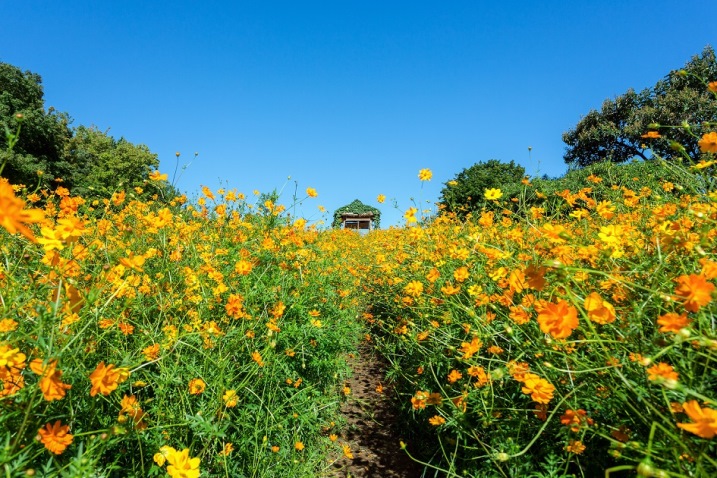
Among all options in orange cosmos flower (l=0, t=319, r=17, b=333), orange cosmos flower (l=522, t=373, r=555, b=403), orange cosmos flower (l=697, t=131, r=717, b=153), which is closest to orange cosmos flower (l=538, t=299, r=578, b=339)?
orange cosmos flower (l=522, t=373, r=555, b=403)

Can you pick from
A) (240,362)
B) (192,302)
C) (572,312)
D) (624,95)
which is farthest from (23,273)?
(624,95)

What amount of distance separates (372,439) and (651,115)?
23.0 m

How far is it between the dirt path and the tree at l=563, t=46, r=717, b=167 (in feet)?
55.4

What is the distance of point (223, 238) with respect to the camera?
3.23 metres

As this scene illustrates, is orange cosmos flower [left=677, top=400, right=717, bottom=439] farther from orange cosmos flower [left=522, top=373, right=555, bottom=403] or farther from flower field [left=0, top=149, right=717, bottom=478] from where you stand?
orange cosmos flower [left=522, top=373, right=555, bottom=403]

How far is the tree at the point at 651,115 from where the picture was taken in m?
18.1

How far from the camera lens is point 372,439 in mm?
3174

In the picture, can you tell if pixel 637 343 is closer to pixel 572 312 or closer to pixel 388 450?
pixel 572 312

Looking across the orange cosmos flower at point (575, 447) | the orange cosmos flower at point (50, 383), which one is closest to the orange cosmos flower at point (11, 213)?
the orange cosmos flower at point (50, 383)

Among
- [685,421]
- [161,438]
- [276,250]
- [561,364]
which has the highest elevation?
[276,250]

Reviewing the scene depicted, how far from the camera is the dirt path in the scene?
2.75m

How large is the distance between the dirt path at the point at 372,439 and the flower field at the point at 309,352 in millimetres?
145

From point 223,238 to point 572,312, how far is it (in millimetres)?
2780

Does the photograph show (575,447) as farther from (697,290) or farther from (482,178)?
(482,178)
